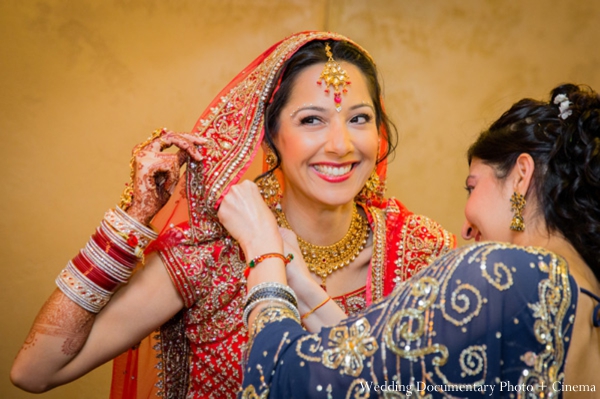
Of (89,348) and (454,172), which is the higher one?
(454,172)

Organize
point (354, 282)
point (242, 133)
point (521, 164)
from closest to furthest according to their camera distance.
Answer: point (521, 164) → point (242, 133) → point (354, 282)

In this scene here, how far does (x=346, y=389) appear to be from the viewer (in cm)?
121

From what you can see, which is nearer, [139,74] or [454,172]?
[139,74]

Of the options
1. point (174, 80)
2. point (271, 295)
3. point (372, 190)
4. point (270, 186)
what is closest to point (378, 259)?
point (372, 190)

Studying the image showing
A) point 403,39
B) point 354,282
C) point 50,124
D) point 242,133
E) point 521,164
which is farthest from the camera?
point 403,39

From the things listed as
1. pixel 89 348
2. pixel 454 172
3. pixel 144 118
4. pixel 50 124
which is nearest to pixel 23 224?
pixel 50 124

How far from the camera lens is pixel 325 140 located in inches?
73.9

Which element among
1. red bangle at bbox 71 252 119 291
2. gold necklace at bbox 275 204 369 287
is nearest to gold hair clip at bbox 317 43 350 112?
gold necklace at bbox 275 204 369 287

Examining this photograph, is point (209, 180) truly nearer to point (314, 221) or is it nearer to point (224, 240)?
point (224, 240)

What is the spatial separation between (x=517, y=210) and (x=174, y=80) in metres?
1.67

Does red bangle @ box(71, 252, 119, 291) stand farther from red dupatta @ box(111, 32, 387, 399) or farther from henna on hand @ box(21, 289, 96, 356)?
red dupatta @ box(111, 32, 387, 399)

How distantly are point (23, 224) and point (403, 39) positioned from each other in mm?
1881

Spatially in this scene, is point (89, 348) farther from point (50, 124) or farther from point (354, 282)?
point (50, 124)

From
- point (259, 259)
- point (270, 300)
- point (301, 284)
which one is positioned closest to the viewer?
point (270, 300)
